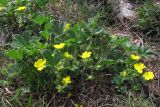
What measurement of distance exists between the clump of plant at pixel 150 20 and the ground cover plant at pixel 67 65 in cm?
35

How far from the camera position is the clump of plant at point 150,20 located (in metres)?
2.87

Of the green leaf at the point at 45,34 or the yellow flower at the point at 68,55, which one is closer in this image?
the yellow flower at the point at 68,55

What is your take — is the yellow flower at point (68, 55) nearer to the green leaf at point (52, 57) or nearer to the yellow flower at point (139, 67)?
the green leaf at point (52, 57)

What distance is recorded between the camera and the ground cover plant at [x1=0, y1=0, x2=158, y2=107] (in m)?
2.32

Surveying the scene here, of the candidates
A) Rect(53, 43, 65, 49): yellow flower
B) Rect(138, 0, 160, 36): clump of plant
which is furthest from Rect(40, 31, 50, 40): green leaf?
Rect(138, 0, 160, 36): clump of plant

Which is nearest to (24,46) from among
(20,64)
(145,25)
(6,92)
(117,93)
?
(20,64)

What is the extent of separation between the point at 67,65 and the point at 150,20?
858mm

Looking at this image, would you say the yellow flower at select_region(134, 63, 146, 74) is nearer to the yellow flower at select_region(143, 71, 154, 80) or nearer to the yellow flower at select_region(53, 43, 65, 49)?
the yellow flower at select_region(143, 71, 154, 80)

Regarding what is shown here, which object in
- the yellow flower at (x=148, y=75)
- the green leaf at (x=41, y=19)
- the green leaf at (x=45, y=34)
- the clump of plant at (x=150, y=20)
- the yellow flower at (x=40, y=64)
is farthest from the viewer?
the clump of plant at (x=150, y=20)

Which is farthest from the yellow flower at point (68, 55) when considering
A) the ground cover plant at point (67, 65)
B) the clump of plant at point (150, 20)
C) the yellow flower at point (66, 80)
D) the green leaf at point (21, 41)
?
the clump of plant at point (150, 20)

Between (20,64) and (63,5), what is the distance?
0.89m

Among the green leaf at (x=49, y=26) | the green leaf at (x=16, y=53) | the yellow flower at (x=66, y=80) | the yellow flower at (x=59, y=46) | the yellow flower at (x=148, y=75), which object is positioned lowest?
the yellow flower at (x=148, y=75)

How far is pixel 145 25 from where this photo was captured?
2.89 metres

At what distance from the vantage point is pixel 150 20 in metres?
2.87
